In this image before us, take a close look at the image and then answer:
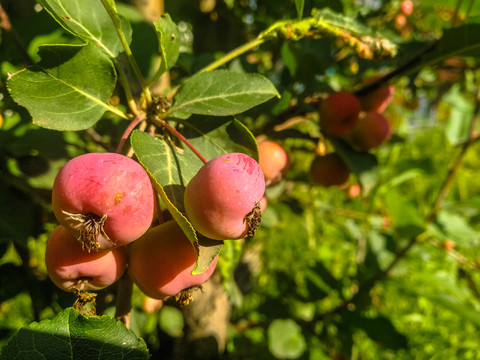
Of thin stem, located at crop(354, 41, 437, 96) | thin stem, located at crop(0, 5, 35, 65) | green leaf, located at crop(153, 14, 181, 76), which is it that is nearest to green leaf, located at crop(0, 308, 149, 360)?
green leaf, located at crop(153, 14, 181, 76)

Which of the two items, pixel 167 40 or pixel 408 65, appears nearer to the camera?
pixel 167 40

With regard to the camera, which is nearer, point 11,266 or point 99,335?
point 99,335

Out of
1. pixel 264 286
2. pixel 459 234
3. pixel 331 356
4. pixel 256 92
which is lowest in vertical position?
pixel 264 286

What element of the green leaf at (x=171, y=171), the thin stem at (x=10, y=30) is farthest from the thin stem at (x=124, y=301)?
the thin stem at (x=10, y=30)

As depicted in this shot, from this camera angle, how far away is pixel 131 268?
1.78 ft

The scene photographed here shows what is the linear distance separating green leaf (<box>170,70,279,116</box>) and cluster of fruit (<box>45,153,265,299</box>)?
0.45ft

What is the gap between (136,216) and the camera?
468 millimetres

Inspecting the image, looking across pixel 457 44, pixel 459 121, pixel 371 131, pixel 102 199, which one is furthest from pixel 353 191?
pixel 102 199

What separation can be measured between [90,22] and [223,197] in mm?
425

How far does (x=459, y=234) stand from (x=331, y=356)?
0.69 meters

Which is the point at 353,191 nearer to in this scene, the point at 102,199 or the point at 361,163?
the point at 361,163

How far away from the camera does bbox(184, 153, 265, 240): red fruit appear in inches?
18.2

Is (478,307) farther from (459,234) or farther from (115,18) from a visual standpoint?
(115,18)

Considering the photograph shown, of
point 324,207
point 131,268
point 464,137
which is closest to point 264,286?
point 324,207
